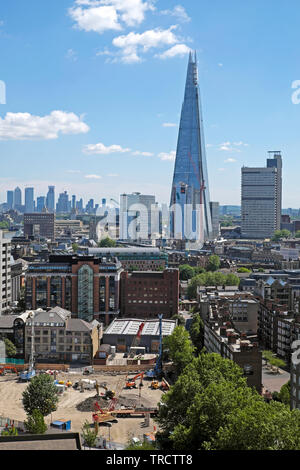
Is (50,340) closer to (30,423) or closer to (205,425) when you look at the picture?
(30,423)

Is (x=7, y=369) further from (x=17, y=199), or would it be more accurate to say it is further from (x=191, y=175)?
(x=17, y=199)

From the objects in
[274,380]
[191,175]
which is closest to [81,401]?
[274,380]

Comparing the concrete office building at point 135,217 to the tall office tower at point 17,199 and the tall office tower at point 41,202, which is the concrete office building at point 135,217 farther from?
the tall office tower at point 41,202

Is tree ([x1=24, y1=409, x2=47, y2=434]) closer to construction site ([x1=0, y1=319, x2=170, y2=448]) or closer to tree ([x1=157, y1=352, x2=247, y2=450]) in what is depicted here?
construction site ([x1=0, y1=319, x2=170, y2=448])

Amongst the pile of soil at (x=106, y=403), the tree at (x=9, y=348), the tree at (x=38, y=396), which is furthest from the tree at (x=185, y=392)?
the tree at (x=9, y=348)
